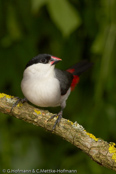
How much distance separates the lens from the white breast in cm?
285

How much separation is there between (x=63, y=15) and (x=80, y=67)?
34.5 inches

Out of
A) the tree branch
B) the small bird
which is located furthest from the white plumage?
the tree branch

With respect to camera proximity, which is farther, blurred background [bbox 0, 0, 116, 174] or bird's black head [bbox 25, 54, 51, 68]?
blurred background [bbox 0, 0, 116, 174]

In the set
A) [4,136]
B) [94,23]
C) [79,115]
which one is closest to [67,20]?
[94,23]

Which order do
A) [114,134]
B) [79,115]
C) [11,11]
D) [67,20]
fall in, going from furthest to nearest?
[114,134]
[79,115]
[11,11]
[67,20]

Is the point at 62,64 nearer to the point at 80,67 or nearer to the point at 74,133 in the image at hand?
the point at 80,67

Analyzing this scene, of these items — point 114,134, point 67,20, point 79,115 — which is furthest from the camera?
point 114,134

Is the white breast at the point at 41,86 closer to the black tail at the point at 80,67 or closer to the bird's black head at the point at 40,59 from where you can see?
the bird's black head at the point at 40,59

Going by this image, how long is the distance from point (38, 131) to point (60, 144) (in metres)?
0.30

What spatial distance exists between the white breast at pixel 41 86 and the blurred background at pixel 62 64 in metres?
0.38

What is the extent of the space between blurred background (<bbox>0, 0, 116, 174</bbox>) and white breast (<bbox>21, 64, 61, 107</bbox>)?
383 millimetres

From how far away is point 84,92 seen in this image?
150 inches

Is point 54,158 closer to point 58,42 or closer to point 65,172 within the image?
point 65,172

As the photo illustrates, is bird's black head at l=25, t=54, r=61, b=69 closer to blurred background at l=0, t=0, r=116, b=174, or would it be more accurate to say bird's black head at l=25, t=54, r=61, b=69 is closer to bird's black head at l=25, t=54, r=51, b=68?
bird's black head at l=25, t=54, r=51, b=68
